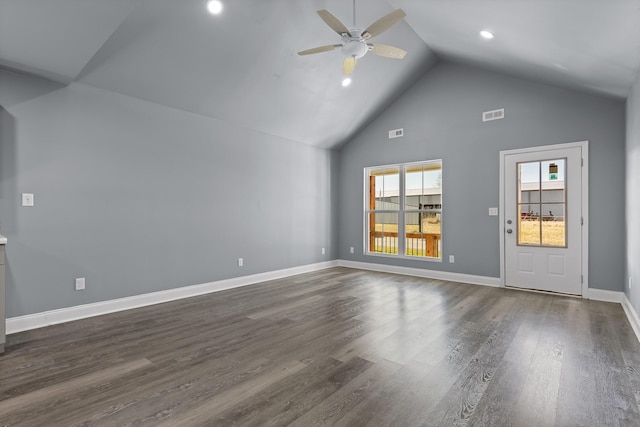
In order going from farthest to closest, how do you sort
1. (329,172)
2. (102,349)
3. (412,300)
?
(329,172), (412,300), (102,349)

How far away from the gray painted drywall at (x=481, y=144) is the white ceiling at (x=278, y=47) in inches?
13.5

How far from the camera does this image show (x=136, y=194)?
4.23 meters

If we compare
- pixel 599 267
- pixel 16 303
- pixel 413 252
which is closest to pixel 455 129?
pixel 413 252

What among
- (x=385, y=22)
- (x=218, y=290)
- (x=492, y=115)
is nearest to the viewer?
(x=385, y=22)

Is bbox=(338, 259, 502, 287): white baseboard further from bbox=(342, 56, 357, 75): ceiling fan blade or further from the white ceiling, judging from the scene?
bbox=(342, 56, 357, 75): ceiling fan blade

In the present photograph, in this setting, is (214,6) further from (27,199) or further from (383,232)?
(383,232)

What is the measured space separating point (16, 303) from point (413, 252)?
231 inches

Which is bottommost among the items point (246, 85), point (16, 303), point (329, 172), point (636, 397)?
point (636, 397)

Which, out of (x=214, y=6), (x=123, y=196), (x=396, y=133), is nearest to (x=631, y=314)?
(x=396, y=133)

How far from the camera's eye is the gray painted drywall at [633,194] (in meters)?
3.38

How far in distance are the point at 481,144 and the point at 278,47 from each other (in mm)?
3637

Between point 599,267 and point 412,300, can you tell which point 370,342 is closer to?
point 412,300

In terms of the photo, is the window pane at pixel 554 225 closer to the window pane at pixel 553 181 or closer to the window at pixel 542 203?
the window at pixel 542 203

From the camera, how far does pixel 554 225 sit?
4.92 metres
